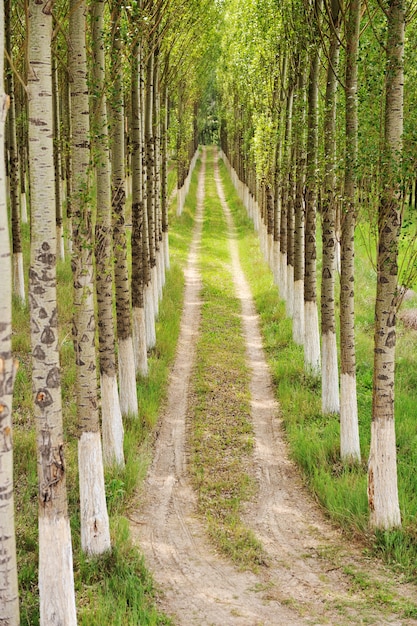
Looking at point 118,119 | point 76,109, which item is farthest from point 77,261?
point 118,119

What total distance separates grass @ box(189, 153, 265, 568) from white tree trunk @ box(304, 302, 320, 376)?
1.46 m

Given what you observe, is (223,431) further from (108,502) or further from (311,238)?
(311,238)

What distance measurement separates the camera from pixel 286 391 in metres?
13.9

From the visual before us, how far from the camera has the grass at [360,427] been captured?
863 cm

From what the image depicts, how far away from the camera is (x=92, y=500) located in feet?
25.9

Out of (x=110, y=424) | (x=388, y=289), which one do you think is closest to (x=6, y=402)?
(x=388, y=289)

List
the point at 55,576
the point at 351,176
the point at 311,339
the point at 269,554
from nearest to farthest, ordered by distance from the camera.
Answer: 1. the point at 55,576
2. the point at 269,554
3. the point at 351,176
4. the point at 311,339

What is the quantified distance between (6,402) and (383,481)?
5.44m

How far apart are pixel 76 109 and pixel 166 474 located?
5.80 meters

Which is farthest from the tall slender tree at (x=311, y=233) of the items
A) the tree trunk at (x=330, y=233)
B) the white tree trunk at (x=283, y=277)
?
the white tree trunk at (x=283, y=277)

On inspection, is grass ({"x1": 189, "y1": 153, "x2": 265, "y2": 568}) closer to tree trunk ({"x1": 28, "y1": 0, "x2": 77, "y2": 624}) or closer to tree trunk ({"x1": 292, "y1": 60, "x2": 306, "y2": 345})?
tree trunk ({"x1": 292, "y1": 60, "x2": 306, "y2": 345})

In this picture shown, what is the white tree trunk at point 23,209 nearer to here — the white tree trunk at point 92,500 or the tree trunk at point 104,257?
the tree trunk at point 104,257

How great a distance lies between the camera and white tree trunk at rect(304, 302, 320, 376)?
48.4 ft

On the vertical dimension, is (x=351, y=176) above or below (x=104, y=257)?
above
